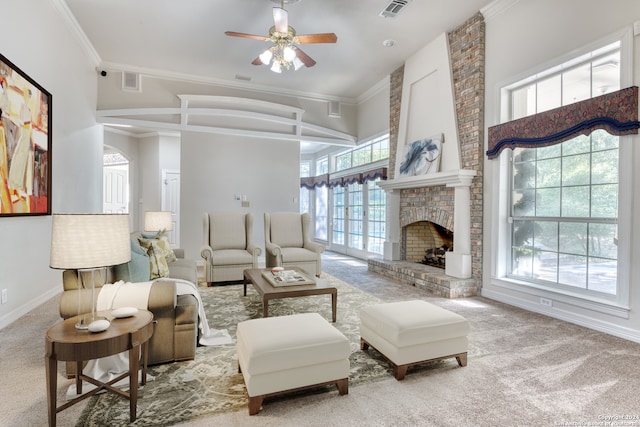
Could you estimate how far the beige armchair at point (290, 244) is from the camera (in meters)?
4.85

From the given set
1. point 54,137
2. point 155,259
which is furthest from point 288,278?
point 54,137

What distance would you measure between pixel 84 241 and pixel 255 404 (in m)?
1.22

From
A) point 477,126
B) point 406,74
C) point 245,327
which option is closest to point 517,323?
point 477,126

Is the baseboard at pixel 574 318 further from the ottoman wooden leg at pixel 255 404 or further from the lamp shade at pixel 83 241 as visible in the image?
the lamp shade at pixel 83 241

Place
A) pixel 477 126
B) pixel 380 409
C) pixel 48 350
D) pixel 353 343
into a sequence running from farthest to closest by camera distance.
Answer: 1. pixel 477 126
2. pixel 353 343
3. pixel 380 409
4. pixel 48 350

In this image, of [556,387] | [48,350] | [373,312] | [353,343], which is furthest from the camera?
[353,343]

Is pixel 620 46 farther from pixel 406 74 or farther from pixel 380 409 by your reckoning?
pixel 380 409

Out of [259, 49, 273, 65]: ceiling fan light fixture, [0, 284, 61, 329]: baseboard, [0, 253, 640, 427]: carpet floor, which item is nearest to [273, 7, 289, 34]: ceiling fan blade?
[259, 49, 273, 65]: ceiling fan light fixture

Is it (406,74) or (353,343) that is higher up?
(406,74)

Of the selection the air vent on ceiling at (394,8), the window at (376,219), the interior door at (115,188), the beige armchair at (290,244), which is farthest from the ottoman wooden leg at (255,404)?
the interior door at (115,188)

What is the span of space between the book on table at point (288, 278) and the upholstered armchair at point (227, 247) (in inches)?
42.7

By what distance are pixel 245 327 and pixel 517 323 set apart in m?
2.72

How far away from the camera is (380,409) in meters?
1.87

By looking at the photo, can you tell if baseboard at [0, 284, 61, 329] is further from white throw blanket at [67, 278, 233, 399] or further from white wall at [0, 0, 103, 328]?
white throw blanket at [67, 278, 233, 399]
